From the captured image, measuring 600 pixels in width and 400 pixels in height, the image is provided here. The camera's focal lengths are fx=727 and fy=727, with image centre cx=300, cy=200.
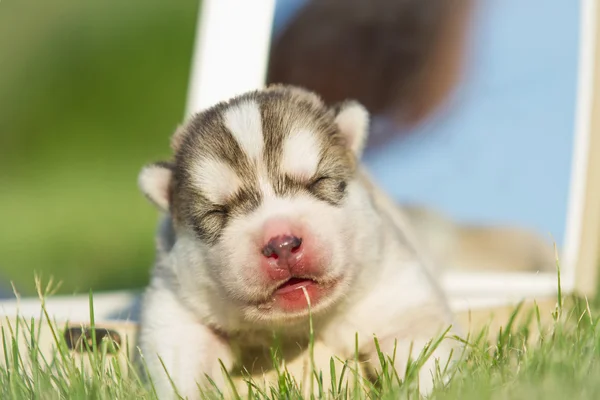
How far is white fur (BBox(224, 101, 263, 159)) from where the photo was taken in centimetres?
270

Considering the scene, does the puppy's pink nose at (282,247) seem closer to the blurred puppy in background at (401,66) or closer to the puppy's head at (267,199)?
the puppy's head at (267,199)

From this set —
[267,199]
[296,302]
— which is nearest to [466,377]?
[296,302]

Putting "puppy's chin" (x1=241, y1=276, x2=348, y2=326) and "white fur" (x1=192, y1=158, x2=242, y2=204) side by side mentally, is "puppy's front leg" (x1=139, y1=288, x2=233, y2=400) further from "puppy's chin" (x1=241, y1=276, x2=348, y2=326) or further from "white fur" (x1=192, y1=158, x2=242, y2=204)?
"white fur" (x1=192, y1=158, x2=242, y2=204)

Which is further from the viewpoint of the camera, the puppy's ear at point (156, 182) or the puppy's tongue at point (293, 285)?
the puppy's ear at point (156, 182)

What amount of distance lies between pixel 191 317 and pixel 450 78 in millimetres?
3122

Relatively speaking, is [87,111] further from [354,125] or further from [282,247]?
[282,247]

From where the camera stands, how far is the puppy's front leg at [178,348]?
8.71ft

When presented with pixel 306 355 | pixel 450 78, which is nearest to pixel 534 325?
pixel 306 355

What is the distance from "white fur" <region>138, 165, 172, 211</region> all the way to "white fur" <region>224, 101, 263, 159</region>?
1.36ft

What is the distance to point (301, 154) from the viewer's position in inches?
109

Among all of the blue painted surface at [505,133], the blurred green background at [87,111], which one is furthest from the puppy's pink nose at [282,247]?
the blurred green background at [87,111]

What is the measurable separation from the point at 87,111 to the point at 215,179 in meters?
7.90

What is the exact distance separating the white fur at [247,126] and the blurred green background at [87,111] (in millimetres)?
4911

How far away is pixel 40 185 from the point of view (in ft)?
30.7
